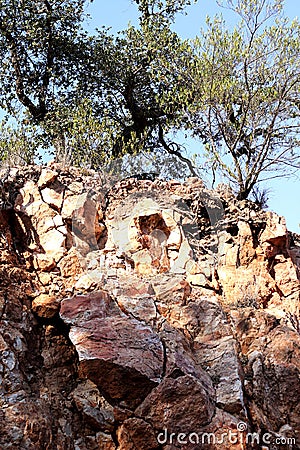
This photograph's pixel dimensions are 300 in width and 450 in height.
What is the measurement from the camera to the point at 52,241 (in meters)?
7.67

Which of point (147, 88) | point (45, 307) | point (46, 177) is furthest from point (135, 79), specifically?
point (45, 307)

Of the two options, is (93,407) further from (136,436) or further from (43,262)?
(43,262)

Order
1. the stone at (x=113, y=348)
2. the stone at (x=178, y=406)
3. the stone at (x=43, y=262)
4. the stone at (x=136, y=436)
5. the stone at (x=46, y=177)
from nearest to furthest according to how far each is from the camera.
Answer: the stone at (x=136, y=436), the stone at (x=178, y=406), the stone at (x=113, y=348), the stone at (x=43, y=262), the stone at (x=46, y=177)

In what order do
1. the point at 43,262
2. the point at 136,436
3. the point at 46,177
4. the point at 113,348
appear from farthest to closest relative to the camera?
the point at 46,177, the point at 43,262, the point at 113,348, the point at 136,436

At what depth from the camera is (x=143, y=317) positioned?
6.54 metres

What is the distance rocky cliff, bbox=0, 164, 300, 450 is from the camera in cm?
573

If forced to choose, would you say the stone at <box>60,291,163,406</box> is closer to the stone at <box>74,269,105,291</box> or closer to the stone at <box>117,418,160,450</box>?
the stone at <box>117,418,160,450</box>

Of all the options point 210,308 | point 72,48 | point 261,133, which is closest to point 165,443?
point 210,308

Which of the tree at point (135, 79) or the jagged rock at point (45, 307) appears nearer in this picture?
the jagged rock at point (45, 307)

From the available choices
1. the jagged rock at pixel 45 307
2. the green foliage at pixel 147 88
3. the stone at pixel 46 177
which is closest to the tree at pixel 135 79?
the green foliage at pixel 147 88

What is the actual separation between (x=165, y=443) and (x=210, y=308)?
2.09m

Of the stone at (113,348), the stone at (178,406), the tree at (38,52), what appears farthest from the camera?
the tree at (38,52)

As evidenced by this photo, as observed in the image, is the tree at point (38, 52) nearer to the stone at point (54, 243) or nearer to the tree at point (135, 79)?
the tree at point (135, 79)

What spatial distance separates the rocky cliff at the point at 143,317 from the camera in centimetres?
573
